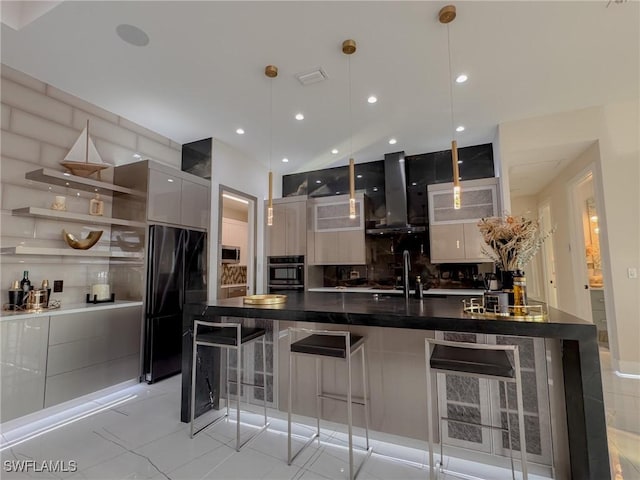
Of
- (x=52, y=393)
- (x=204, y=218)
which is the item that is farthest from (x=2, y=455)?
(x=204, y=218)

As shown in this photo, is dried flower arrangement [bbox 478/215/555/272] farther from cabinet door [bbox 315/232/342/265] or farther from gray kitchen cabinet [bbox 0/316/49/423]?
gray kitchen cabinet [bbox 0/316/49/423]

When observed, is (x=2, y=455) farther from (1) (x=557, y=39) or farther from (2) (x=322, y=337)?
(1) (x=557, y=39)

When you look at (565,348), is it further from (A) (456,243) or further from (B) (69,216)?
(B) (69,216)

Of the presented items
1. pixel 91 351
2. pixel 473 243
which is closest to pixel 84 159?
pixel 91 351

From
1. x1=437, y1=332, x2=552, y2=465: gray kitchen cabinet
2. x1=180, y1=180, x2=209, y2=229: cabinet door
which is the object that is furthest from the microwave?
x1=437, y1=332, x2=552, y2=465: gray kitchen cabinet

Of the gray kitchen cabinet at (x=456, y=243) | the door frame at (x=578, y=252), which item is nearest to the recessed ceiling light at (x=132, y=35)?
the gray kitchen cabinet at (x=456, y=243)

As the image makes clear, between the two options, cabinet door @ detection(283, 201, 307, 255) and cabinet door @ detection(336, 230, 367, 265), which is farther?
cabinet door @ detection(283, 201, 307, 255)

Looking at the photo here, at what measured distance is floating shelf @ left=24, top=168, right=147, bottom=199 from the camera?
2.81m

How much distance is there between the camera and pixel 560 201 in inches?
202

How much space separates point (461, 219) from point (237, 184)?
11.2ft

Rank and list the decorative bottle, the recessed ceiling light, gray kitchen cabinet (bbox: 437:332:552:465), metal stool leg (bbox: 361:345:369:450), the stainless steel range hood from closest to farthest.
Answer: gray kitchen cabinet (bbox: 437:332:552:465) < metal stool leg (bbox: 361:345:369:450) < the recessed ceiling light < the decorative bottle < the stainless steel range hood

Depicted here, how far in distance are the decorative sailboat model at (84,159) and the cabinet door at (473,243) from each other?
4.57 metres

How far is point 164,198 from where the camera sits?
3.62 meters

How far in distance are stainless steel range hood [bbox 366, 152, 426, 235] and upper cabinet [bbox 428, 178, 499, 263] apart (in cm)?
41
